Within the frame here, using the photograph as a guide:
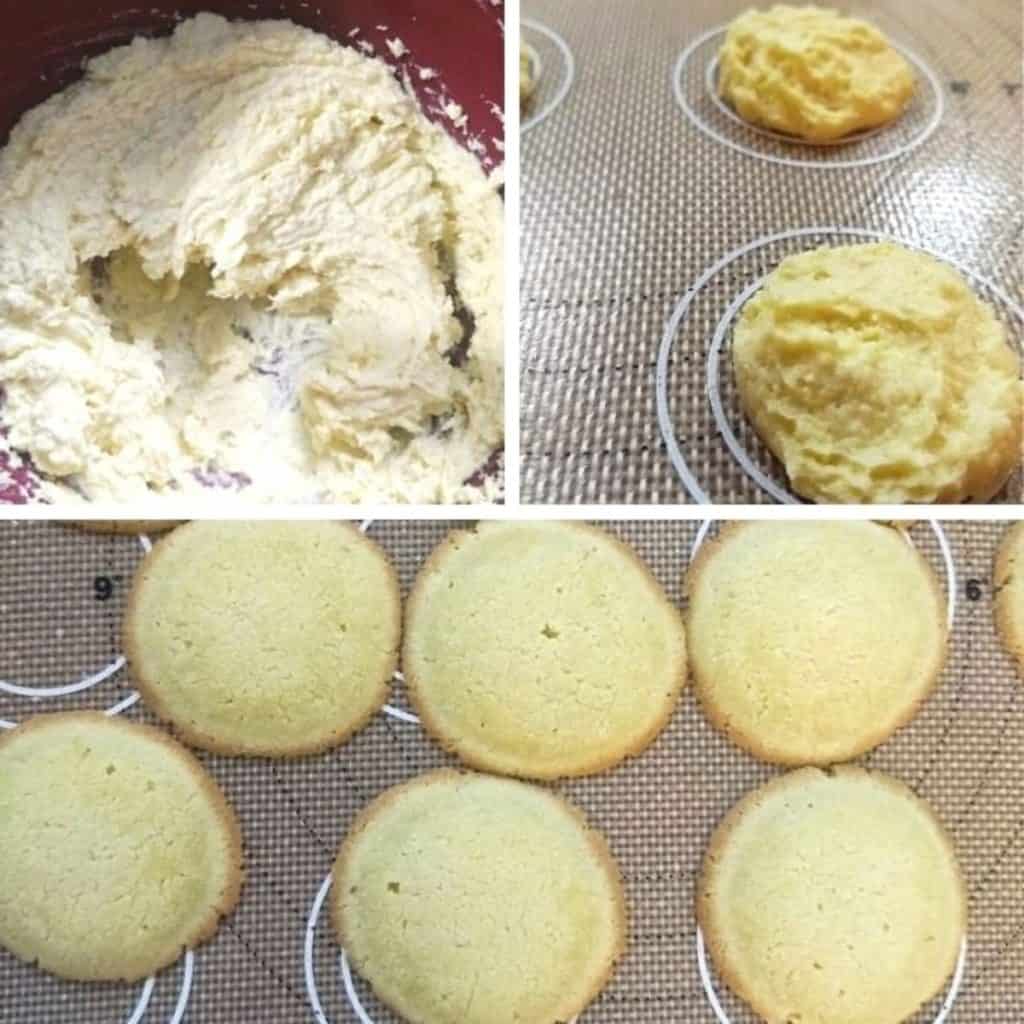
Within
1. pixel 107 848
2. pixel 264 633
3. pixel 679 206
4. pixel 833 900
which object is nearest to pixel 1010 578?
pixel 833 900

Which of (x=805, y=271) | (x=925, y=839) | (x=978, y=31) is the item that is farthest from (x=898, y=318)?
(x=978, y=31)

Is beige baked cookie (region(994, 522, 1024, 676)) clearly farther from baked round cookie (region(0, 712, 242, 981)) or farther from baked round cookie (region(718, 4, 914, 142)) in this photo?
baked round cookie (region(0, 712, 242, 981))

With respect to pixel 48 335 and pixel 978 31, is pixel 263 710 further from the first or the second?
pixel 978 31

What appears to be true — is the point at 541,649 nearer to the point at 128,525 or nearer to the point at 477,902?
the point at 477,902

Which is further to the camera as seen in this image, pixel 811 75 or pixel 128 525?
pixel 811 75

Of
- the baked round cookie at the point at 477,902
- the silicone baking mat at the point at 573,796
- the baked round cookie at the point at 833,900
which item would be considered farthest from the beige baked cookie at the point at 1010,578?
the baked round cookie at the point at 477,902

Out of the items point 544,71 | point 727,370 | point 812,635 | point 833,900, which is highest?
point 544,71

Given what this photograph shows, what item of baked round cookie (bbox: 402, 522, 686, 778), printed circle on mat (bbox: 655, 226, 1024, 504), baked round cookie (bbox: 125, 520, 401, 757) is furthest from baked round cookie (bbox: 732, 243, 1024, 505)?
baked round cookie (bbox: 125, 520, 401, 757)
